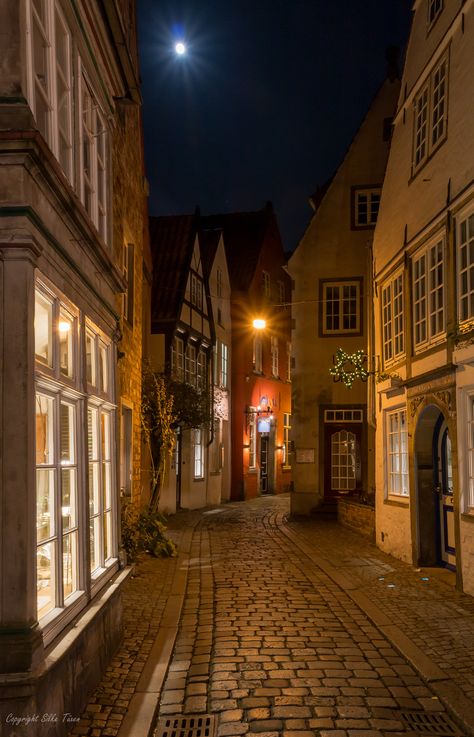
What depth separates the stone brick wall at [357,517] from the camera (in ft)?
51.6

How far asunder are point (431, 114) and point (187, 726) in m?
9.89

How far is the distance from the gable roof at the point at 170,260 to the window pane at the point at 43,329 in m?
15.8

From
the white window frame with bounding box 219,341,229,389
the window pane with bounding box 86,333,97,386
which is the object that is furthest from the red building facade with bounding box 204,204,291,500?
the window pane with bounding box 86,333,97,386

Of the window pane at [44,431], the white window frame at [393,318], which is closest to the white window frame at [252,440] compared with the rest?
the white window frame at [393,318]

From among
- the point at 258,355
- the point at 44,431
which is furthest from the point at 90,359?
the point at 258,355

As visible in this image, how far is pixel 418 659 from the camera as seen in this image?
6.90 m

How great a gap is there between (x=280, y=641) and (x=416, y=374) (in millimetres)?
5795

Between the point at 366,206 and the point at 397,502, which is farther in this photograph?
the point at 366,206

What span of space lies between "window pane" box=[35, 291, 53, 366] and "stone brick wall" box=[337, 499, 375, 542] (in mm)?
11226

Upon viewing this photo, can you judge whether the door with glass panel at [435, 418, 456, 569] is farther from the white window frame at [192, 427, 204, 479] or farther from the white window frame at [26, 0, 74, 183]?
the white window frame at [192, 427, 204, 479]

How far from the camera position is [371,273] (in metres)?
15.8

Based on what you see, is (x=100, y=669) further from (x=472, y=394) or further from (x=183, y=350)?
(x=183, y=350)

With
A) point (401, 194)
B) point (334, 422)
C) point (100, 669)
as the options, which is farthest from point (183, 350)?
point (100, 669)

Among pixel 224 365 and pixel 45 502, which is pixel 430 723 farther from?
A: pixel 224 365
